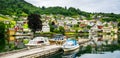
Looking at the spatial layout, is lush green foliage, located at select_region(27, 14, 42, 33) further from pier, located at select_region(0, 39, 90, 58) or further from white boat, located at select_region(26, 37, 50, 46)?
pier, located at select_region(0, 39, 90, 58)

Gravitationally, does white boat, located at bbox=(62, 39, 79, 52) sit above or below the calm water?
above

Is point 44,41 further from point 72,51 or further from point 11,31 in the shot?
point 11,31

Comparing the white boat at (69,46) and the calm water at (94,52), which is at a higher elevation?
the white boat at (69,46)

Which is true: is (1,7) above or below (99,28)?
above

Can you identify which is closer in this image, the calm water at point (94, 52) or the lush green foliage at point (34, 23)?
the calm water at point (94, 52)

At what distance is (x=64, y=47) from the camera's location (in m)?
59.1

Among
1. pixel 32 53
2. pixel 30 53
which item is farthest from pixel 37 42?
pixel 30 53

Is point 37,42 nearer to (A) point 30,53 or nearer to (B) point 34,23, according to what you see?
(A) point 30,53

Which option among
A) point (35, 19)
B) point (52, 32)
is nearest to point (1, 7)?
point (52, 32)

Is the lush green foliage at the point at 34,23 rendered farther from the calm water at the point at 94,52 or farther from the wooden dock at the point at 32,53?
the wooden dock at the point at 32,53

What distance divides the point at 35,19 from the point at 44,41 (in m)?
32.7

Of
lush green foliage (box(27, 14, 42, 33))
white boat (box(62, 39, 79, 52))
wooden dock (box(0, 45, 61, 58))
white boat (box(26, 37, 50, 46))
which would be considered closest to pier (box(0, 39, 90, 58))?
wooden dock (box(0, 45, 61, 58))

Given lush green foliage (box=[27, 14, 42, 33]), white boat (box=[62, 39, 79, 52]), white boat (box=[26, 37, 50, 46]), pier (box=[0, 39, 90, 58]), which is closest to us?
pier (box=[0, 39, 90, 58])

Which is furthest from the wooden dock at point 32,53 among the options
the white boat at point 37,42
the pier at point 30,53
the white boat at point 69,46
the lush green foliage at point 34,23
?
the lush green foliage at point 34,23
